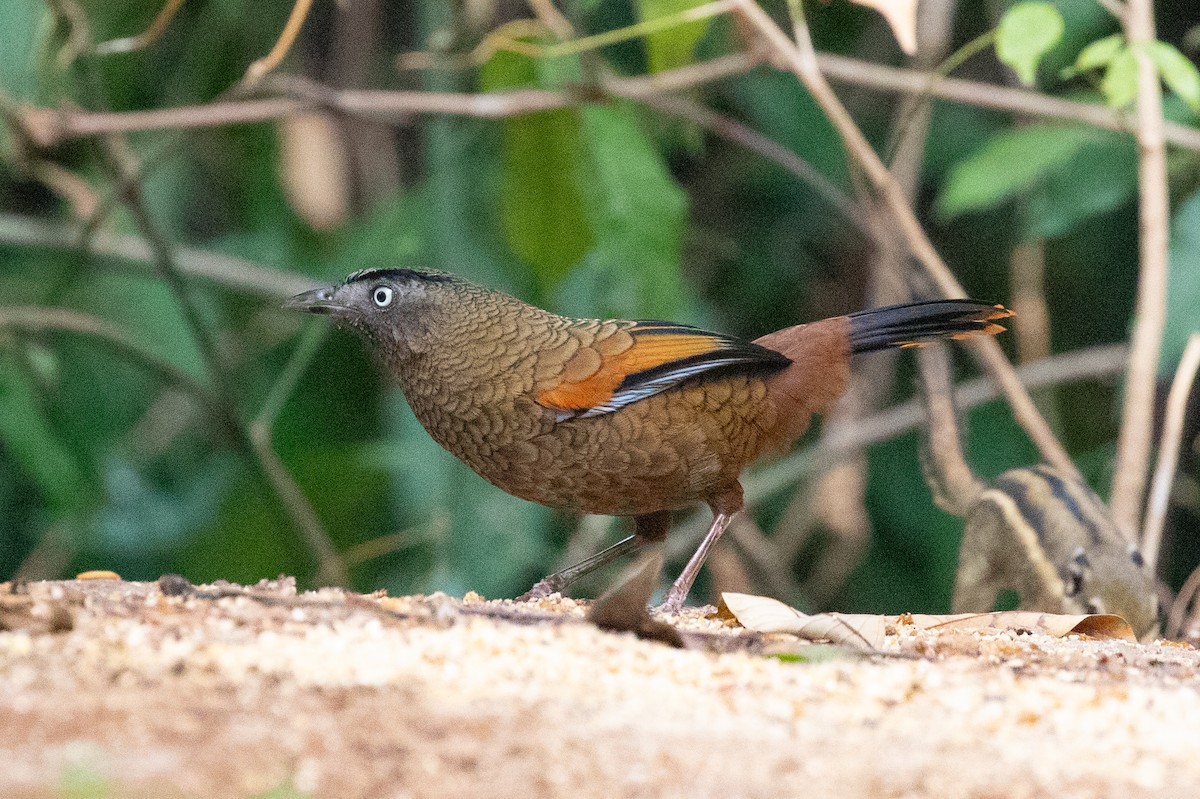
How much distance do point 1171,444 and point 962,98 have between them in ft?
4.85

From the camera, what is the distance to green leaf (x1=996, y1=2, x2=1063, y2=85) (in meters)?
3.79

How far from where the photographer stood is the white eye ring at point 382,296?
3510mm

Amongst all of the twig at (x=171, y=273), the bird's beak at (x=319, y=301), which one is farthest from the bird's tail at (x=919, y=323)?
the twig at (x=171, y=273)

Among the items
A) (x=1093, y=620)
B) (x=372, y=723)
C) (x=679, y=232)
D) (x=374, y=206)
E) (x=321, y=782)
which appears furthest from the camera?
(x=374, y=206)

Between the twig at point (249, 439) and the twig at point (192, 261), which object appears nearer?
the twig at point (249, 439)

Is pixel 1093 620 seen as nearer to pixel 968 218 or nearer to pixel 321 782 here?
pixel 321 782

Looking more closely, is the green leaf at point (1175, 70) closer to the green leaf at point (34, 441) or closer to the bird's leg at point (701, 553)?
the bird's leg at point (701, 553)

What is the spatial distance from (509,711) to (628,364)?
1.68 meters

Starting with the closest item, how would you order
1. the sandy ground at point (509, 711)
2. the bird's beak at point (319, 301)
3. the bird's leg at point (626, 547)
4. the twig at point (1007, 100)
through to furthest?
1. the sandy ground at point (509, 711)
2. the bird's beak at point (319, 301)
3. the bird's leg at point (626, 547)
4. the twig at point (1007, 100)

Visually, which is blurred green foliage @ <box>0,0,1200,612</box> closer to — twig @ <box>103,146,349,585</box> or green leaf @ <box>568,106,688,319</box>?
green leaf @ <box>568,106,688,319</box>

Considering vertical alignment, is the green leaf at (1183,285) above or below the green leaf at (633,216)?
below

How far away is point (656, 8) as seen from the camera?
15.3 ft

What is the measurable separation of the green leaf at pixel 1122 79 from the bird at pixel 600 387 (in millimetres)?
744

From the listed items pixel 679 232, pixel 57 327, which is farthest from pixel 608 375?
pixel 57 327
